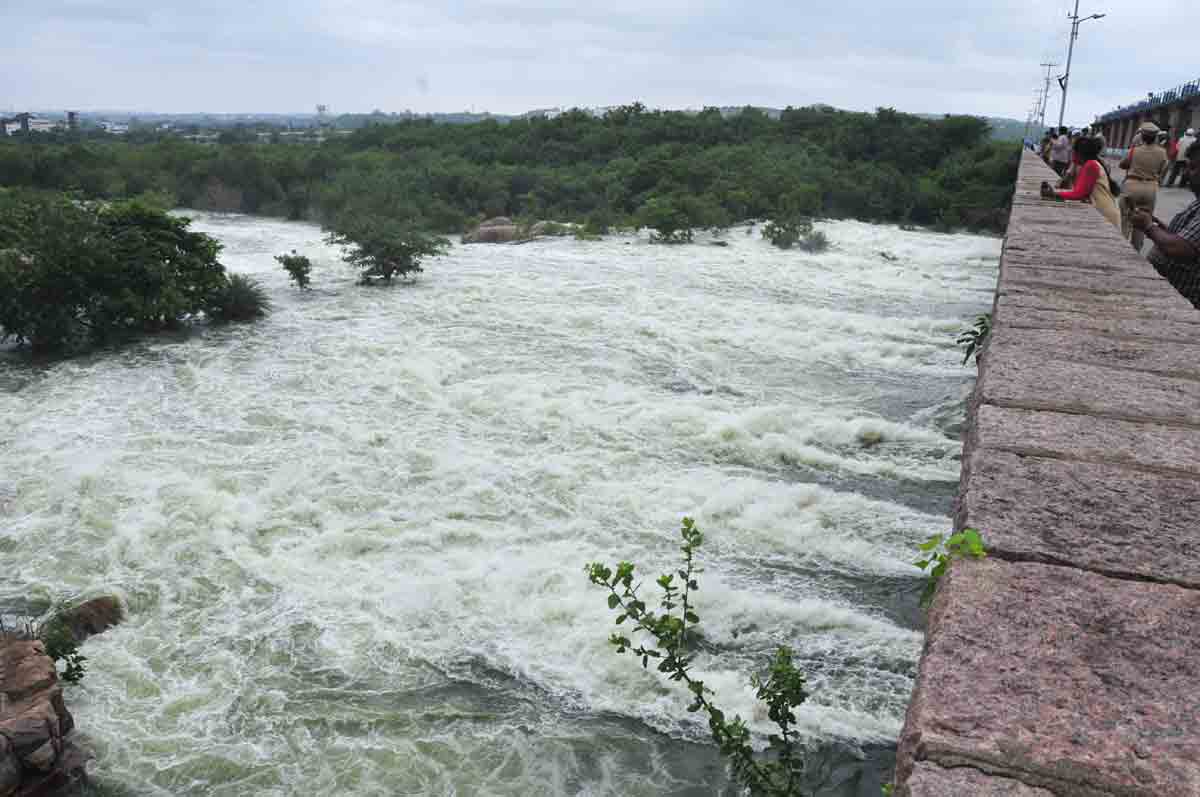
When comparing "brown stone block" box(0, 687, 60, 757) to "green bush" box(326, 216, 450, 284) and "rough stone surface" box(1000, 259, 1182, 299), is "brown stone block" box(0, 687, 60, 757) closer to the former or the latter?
"rough stone surface" box(1000, 259, 1182, 299)

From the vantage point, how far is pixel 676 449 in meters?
7.42

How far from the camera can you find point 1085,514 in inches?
72.7

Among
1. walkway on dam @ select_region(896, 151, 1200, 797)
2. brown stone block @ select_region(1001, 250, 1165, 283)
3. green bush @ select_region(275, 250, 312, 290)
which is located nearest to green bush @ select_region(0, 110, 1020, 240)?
green bush @ select_region(275, 250, 312, 290)

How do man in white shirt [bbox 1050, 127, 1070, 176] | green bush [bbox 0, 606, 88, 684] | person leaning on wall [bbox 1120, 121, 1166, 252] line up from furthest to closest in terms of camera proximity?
1. man in white shirt [bbox 1050, 127, 1070, 176]
2. person leaning on wall [bbox 1120, 121, 1166, 252]
3. green bush [bbox 0, 606, 88, 684]

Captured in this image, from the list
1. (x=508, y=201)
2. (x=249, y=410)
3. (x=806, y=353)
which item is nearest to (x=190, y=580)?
(x=249, y=410)

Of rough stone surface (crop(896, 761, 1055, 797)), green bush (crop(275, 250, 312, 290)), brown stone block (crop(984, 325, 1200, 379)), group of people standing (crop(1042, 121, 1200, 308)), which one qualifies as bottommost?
green bush (crop(275, 250, 312, 290))

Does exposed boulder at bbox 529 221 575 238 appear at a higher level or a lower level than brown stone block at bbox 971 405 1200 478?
lower

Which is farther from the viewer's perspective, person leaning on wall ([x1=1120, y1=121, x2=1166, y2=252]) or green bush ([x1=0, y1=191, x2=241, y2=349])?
green bush ([x1=0, y1=191, x2=241, y2=349])

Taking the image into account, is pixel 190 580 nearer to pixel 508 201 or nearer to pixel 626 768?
pixel 626 768

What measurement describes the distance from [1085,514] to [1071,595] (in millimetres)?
357

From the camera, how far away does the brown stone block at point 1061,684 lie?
117 centimetres

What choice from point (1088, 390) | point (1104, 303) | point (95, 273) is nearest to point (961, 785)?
point (1088, 390)

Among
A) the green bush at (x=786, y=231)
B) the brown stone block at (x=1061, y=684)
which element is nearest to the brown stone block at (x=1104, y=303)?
the brown stone block at (x=1061, y=684)

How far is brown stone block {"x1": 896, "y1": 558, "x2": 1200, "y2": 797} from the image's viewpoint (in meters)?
1.17
